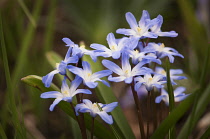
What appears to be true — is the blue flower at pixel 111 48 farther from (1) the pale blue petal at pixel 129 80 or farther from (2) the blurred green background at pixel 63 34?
(2) the blurred green background at pixel 63 34

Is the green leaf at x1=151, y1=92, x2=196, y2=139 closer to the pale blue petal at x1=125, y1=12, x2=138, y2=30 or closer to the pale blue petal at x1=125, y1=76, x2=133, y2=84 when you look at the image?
the pale blue petal at x1=125, y1=76, x2=133, y2=84

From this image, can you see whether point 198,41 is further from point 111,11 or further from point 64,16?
point 64,16

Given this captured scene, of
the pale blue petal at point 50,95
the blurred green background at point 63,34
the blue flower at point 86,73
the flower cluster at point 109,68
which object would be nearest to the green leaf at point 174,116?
the flower cluster at point 109,68

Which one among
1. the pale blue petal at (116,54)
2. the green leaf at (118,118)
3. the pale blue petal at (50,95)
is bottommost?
the green leaf at (118,118)

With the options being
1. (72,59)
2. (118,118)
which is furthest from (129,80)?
(118,118)

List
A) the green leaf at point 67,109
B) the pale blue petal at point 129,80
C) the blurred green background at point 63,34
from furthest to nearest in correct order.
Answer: the blurred green background at point 63,34 < the green leaf at point 67,109 < the pale blue petal at point 129,80

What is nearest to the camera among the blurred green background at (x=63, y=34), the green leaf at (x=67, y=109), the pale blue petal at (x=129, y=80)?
the pale blue petal at (x=129, y=80)
